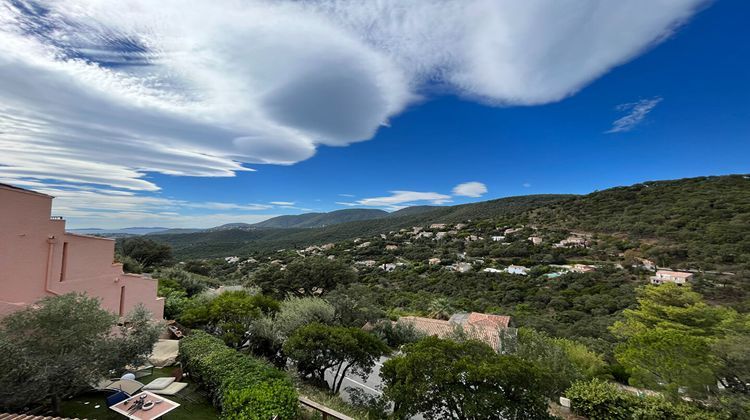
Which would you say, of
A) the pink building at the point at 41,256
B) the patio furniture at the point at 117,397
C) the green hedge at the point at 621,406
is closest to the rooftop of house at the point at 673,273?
the green hedge at the point at 621,406

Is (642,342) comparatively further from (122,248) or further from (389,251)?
(389,251)

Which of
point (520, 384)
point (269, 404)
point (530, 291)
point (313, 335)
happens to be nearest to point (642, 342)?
point (520, 384)

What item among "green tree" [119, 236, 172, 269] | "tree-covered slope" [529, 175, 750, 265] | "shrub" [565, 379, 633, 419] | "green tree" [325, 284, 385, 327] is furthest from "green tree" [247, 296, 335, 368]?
"tree-covered slope" [529, 175, 750, 265]

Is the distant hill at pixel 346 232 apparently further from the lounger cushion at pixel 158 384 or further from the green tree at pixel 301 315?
the lounger cushion at pixel 158 384

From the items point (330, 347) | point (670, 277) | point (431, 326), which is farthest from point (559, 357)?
point (670, 277)

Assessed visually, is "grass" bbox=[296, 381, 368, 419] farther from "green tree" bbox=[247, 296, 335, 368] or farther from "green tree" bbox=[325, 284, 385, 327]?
"green tree" bbox=[325, 284, 385, 327]
